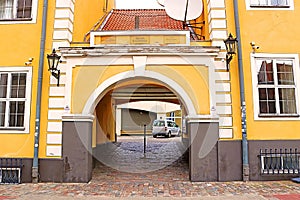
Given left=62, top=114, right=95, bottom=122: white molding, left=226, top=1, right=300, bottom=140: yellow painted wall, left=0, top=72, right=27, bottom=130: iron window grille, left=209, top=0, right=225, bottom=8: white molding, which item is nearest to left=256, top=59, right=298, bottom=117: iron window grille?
left=226, top=1, right=300, bottom=140: yellow painted wall

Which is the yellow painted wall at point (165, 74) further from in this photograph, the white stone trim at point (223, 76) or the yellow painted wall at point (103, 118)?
the yellow painted wall at point (103, 118)

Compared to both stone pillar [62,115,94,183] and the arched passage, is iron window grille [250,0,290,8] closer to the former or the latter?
the arched passage

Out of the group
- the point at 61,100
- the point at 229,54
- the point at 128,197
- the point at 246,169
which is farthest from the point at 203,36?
the point at 128,197

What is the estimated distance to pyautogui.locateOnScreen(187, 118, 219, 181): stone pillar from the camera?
7.33m

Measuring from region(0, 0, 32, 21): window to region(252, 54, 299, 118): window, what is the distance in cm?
707

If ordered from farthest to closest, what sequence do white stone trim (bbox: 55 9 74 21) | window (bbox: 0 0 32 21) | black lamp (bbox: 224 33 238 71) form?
window (bbox: 0 0 32 21) → white stone trim (bbox: 55 9 74 21) → black lamp (bbox: 224 33 238 71)

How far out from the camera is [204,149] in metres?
7.39

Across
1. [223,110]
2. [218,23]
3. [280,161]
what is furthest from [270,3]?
[280,161]

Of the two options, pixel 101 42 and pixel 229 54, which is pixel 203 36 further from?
pixel 101 42

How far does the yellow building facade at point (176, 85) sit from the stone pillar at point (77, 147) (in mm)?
28

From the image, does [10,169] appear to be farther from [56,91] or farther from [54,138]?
[56,91]

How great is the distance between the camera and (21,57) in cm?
789

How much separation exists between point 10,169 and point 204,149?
5.52 m

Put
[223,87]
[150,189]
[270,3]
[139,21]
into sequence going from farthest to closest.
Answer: [139,21] < [270,3] < [223,87] < [150,189]
